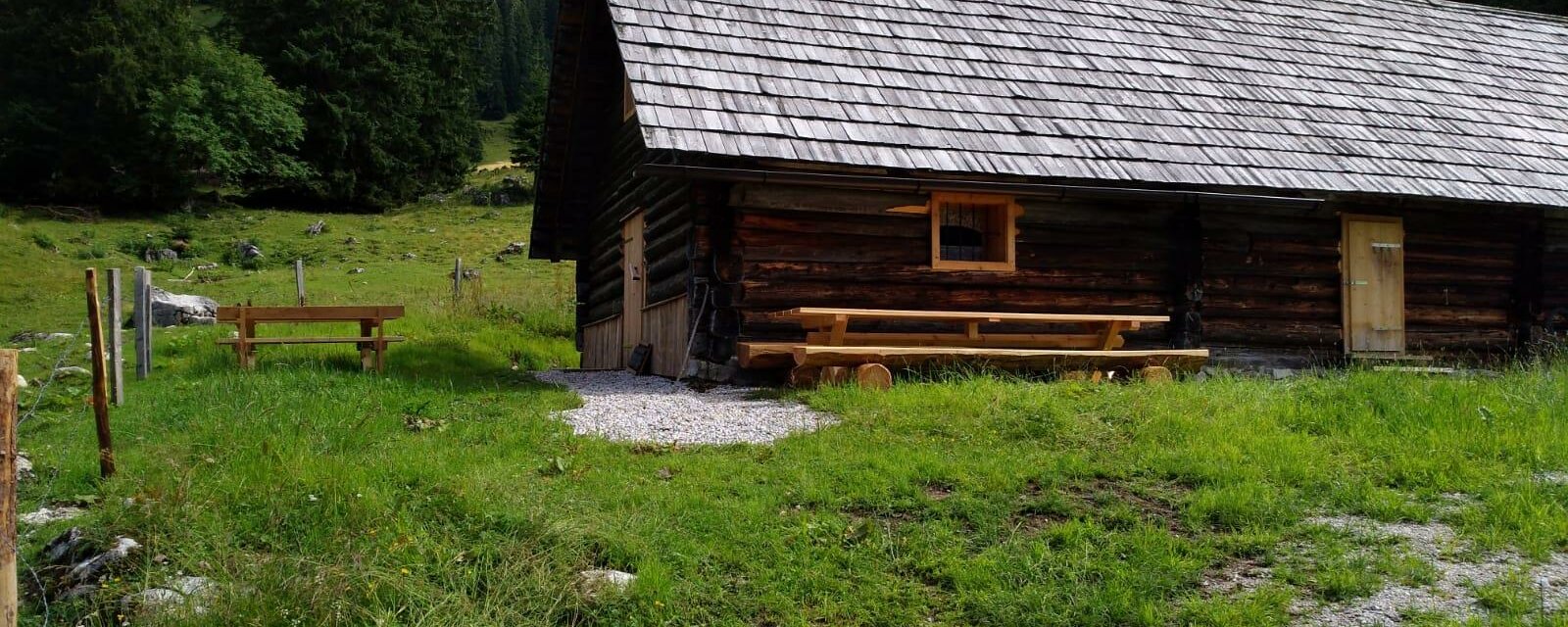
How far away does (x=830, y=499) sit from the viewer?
5.62 metres

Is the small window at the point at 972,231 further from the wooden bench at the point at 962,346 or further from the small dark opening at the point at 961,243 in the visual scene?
the wooden bench at the point at 962,346

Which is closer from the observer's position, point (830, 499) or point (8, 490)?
point (8, 490)

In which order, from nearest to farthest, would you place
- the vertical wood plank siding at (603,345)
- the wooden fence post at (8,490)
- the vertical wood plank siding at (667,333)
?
the wooden fence post at (8,490) < the vertical wood plank siding at (667,333) < the vertical wood plank siding at (603,345)

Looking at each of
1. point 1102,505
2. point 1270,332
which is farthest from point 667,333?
point 1270,332

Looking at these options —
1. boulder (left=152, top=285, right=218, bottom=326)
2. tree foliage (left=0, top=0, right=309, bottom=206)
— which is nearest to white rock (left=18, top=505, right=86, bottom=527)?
boulder (left=152, top=285, right=218, bottom=326)

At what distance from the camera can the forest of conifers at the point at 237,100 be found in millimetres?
33375

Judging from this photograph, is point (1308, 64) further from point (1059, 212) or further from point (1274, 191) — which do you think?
point (1059, 212)

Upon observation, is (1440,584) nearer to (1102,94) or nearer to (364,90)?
(1102,94)

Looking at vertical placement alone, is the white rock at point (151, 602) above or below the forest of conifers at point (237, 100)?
below

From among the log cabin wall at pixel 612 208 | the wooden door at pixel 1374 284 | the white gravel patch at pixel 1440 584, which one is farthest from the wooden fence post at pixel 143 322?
the wooden door at pixel 1374 284

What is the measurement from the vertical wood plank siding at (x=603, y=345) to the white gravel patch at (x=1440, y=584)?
10.0 meters

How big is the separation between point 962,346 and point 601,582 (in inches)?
262

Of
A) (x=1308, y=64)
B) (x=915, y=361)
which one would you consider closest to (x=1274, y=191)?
(x=1308, y=64)

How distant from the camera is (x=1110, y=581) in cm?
460
